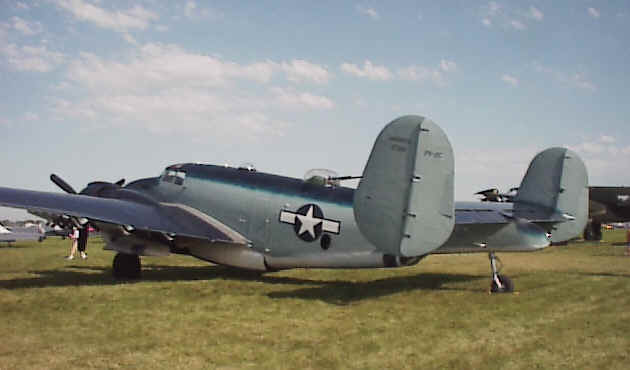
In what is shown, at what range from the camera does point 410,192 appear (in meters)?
8.09

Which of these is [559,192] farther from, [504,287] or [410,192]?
[410,192]

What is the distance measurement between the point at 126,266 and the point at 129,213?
1.55m

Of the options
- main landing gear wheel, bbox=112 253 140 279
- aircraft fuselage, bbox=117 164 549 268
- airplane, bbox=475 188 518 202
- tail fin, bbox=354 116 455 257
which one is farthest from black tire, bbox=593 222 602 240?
main landing gear wheel, bbox=112 253 140 279

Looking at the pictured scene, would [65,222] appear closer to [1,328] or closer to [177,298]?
[177,298]

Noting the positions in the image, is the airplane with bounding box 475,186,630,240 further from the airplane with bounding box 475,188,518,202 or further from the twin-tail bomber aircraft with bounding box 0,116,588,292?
the twin-tail bomber aircraft with bounding box 0,116,588,292

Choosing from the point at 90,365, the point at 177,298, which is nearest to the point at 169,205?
the point at 177,298

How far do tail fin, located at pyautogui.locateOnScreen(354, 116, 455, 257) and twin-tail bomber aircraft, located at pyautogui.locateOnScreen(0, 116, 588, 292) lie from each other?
17 millimetres

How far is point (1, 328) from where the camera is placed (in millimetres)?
7230

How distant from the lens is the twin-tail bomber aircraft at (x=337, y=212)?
8211 millimetres

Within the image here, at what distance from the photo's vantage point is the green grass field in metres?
5.85

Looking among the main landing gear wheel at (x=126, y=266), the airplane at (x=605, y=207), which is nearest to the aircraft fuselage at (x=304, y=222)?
the main landing gear wheel at (x=126, y=266)

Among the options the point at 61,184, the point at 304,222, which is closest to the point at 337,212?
the point at 304,222

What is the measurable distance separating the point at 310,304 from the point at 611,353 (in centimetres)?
505

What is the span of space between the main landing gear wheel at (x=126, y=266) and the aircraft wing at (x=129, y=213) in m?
1.27
